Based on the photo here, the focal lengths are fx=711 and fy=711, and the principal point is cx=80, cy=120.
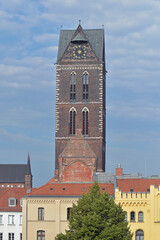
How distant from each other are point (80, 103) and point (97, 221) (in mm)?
42804

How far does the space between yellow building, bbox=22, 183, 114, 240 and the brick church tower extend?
42.4ft

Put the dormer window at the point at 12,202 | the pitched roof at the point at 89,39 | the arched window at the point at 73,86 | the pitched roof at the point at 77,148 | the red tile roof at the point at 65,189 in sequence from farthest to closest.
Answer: the pitched roof at the point at 89,39, the arched window at the point at 73,86, the pitched roof at the point at 77,148, the dormer window at the point at 12,202, the red tile roof at the point at 65,189

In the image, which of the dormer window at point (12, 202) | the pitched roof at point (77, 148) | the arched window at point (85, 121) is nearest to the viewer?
the dormer window at point (12, 202)

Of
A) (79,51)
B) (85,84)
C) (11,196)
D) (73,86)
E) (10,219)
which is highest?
(79,51)

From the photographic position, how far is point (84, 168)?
111438 mm

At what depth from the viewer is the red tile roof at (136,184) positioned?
9809 cm

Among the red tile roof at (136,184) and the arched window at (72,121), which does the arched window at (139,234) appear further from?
the arched window at (72,121)

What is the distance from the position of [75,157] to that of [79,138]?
3.12 metres

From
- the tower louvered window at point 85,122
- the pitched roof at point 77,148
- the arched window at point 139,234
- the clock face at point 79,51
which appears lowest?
the arched window at point 139,234

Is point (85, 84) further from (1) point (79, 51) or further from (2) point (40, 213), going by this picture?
(2) point (40, 213)

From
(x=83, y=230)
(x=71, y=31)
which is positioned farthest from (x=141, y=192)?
(x=71, y=31)

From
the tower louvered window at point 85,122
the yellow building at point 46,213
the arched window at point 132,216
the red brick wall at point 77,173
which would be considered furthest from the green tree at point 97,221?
the tower louvered window at point 85,122

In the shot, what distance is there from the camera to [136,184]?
99312 millimetres

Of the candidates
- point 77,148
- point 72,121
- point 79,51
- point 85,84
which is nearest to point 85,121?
point 72,121
